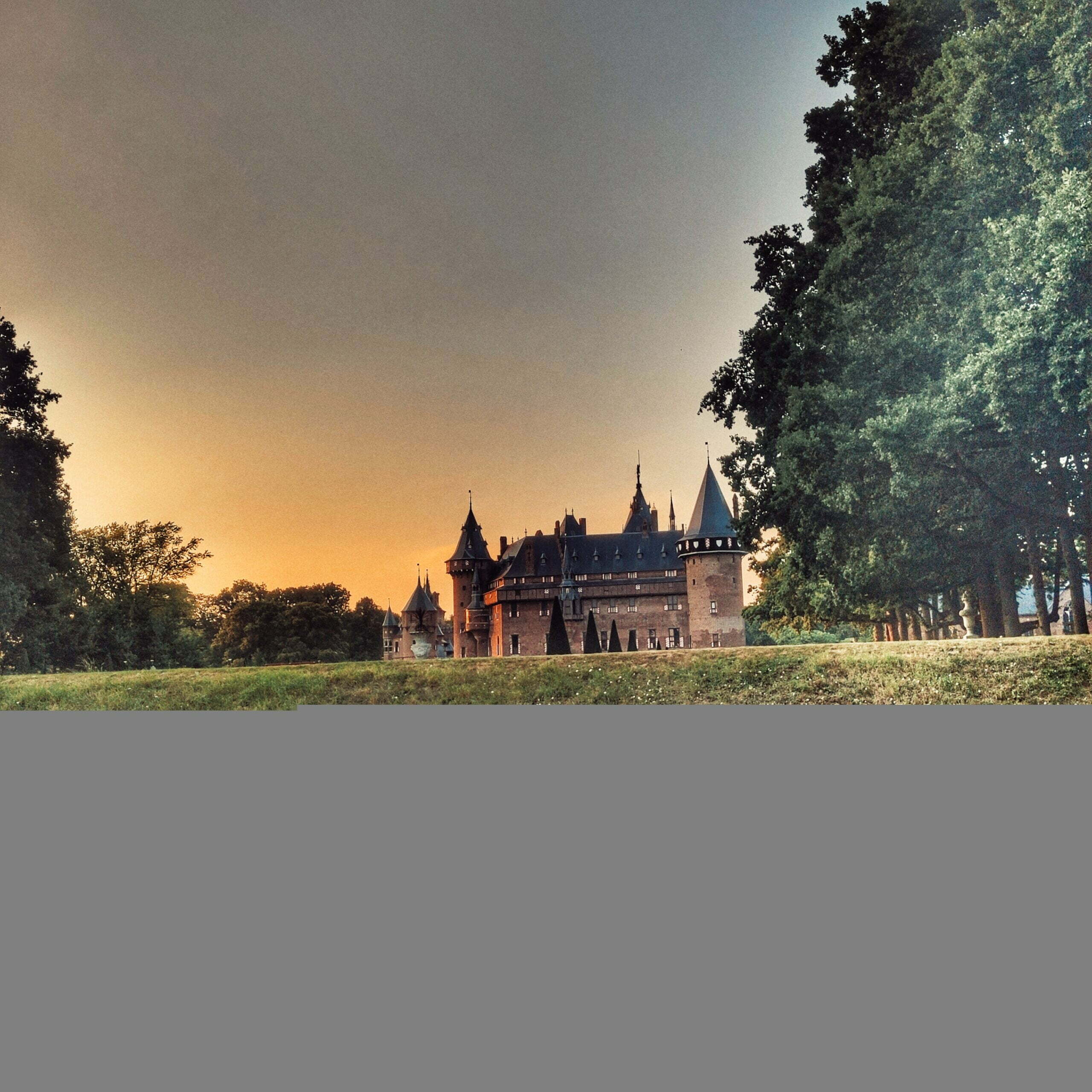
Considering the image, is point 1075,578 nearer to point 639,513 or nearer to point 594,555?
point 639,513

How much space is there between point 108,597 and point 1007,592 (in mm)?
16461

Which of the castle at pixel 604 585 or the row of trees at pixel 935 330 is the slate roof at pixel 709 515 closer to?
the castle at pixel 604 585

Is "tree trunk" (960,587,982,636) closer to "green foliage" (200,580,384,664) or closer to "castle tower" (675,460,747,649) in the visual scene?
"castle tower" (675,460,747,649)

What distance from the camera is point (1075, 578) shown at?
14.0 metres

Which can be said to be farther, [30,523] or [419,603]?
[30,523]

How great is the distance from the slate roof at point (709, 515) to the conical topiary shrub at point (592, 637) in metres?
2.24

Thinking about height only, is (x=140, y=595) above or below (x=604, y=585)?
above

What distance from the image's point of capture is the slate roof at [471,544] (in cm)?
1798

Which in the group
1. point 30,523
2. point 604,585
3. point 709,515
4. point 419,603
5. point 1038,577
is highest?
point 30,523

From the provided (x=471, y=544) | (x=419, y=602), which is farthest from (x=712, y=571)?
(x=419, y=602)

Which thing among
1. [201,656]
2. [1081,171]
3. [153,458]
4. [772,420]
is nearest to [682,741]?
[772,420]

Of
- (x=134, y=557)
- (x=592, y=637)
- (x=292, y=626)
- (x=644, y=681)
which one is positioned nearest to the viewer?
(x=644, y=681)

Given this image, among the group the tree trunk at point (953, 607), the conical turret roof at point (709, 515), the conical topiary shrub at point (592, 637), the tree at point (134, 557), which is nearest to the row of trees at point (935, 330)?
the conical turret roof at point (709, 515)

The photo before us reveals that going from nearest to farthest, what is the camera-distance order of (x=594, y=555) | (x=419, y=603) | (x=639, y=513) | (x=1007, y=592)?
(x=1007, y=592) < (x=639, y=513) < (x=594, y=555) < (x=419, y=603)
